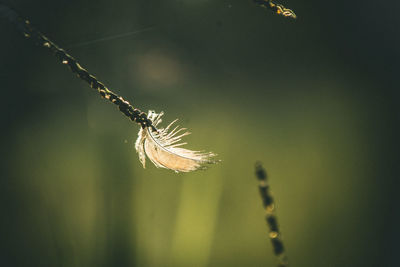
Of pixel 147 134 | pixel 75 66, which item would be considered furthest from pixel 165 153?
pixel 75 66

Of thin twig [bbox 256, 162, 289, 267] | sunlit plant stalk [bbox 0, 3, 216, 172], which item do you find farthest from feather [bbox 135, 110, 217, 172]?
thin twig [bbox 256, 162, 289, 267]

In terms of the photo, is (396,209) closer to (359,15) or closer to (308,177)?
(308,177)

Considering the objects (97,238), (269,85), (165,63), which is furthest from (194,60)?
(97,238)

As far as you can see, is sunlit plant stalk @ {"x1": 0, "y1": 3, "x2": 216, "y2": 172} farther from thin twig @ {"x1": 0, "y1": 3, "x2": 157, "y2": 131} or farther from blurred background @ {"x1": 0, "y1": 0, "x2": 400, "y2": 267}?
blurred background @ {"x1": 0, "y1": 0, "x2": 400, "y2": 267}

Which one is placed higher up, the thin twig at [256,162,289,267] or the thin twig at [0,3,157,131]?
the thin twig at [0,3,157,131]

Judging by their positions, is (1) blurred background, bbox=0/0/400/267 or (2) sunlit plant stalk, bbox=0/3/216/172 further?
(1) blurred background, bbox=0/0/400/267
